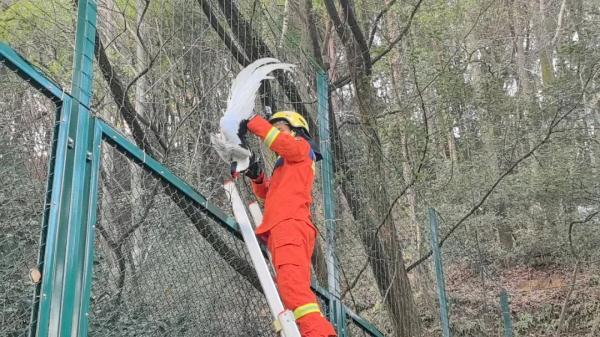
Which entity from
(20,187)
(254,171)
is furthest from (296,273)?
(20,187)

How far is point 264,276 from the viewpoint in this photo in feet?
9.96

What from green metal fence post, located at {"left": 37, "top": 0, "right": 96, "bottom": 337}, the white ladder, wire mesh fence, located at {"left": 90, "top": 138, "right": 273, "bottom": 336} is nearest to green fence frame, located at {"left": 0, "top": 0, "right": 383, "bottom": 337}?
green metal fence post, located at {"left": 37, "top": 0, "right": 96, "bottom": 337}

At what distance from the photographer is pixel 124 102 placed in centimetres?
430

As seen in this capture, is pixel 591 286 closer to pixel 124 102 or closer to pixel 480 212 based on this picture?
pixel 480 212

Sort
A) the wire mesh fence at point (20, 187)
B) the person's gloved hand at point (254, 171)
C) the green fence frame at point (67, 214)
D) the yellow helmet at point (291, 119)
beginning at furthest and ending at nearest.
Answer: the yellow helmet at point (291, 119), the person's gloved hand at point (254, 171), the wire mesh fence at point (20, 187), the green fence frame at point (67, 214)

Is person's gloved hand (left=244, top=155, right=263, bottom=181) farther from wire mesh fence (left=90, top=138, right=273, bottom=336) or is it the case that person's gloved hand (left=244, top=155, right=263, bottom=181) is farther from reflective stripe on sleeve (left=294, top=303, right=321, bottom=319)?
reflective stripe on sleeve (left=294, top=303, right=321, bottom=319)

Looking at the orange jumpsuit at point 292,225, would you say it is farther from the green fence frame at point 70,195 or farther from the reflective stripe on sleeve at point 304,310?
the green fence frame at point 70,195

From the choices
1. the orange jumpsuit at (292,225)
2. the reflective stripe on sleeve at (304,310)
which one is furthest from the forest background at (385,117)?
the reflective stripe on sleeve at (304,310)

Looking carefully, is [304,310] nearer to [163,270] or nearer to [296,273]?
[296,273]

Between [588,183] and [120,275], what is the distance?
6.84 metres

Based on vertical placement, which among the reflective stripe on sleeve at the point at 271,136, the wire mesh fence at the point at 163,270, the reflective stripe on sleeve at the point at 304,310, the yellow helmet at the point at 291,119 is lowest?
the reflective stripe on sleeve at the point at 304,310

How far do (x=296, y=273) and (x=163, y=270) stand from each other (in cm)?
76

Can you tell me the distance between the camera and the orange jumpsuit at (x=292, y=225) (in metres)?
3.05

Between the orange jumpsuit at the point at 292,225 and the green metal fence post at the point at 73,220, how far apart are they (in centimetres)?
117
